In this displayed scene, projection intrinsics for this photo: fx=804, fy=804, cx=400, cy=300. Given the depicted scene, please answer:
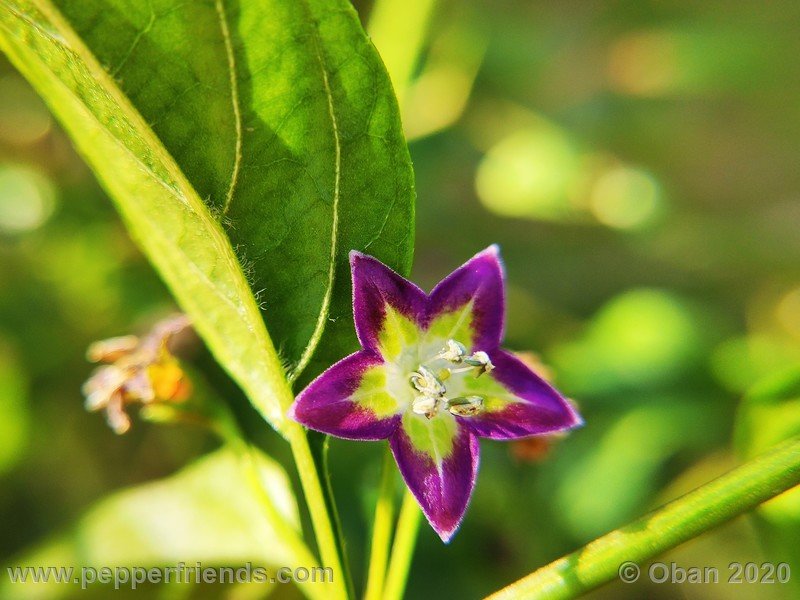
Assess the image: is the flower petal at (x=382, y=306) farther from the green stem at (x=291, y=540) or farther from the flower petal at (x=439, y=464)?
the green stem at (x=291, y=540)

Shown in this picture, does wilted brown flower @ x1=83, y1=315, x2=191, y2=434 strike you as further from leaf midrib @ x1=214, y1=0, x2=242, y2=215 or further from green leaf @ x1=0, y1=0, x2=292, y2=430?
leaf midrib @ x1=214, y1=0, x2=242, y2=215

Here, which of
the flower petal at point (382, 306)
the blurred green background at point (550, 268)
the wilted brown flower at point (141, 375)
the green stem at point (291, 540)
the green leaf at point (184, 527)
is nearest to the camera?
the flower petal at point (382, 306)

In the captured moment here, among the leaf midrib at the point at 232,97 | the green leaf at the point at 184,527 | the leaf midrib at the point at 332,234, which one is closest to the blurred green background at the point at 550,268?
the green leaf at the point at 184,527

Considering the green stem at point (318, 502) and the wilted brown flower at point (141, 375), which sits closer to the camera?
the green stem at point (318, 502)

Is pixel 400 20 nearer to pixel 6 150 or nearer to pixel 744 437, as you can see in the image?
pixel 6 150

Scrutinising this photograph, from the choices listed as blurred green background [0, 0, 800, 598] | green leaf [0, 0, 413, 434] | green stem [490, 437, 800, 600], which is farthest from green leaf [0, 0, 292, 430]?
blurred green background [0, 0, 800, 598]

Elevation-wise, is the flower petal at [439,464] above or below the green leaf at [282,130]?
below
